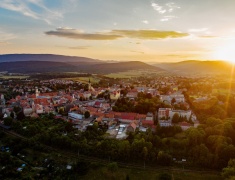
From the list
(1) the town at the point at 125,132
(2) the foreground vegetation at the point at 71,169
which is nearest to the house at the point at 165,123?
(1) the town at the point at 125,132

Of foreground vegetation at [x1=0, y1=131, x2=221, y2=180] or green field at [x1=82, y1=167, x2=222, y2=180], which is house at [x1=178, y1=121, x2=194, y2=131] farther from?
green field at [x1=82, y1=167, x2=222, y2=180]

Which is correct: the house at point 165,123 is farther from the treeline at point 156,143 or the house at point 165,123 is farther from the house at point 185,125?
the treeline at point 156,143

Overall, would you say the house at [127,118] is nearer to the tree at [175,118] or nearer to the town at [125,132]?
the town at [125,132]

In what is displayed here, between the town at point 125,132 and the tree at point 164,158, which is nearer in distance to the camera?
the tree at point 164,158

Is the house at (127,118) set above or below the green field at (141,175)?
above

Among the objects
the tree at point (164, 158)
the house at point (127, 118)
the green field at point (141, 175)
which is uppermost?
the house at point (127, 118)

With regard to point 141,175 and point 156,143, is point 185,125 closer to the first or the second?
point 156,143

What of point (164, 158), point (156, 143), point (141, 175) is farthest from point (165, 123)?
point (141, 175)

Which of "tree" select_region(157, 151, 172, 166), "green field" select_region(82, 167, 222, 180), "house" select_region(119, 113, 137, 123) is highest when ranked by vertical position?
"house" select_region(119, 113, 137, 123)

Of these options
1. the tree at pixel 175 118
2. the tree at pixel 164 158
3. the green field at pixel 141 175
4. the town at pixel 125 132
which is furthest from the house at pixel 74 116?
the tree at pixel 164 158

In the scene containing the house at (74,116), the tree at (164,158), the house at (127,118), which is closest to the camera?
the tree at (164,158)

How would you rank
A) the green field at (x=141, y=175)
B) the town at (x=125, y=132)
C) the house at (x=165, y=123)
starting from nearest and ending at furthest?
the green field at (x=141, y=175) → the town at (x=125, y=132) → the house at (x=165, y=123)

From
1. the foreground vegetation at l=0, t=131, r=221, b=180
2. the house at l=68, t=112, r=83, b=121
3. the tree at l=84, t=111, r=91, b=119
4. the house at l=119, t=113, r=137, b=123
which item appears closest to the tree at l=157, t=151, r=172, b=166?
the foreground vegetation at l=0, t=131, r=221, b=180
